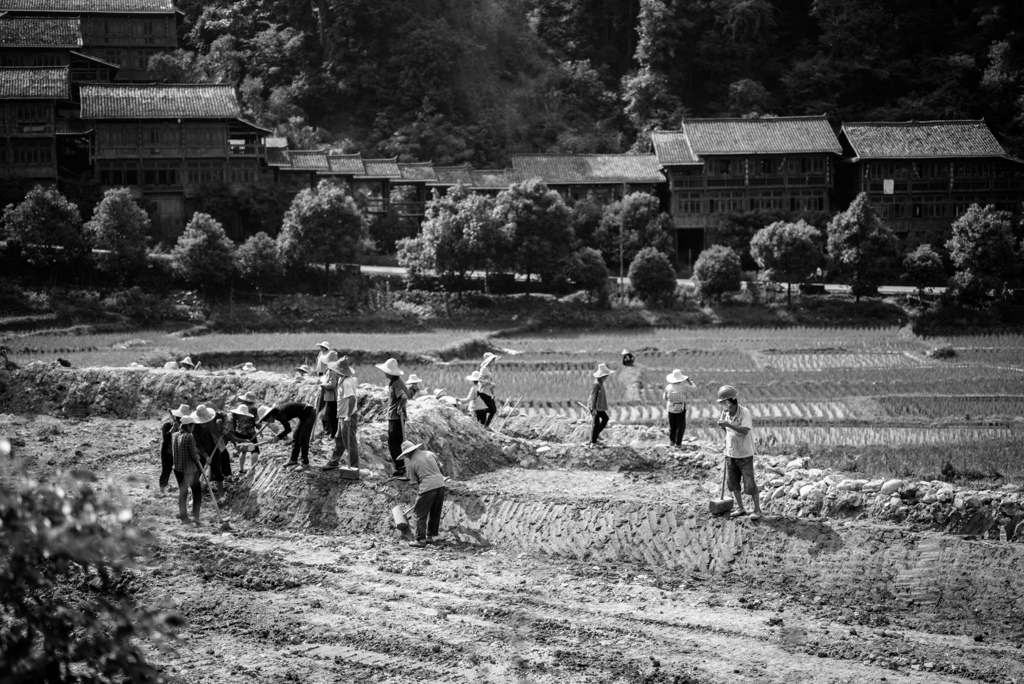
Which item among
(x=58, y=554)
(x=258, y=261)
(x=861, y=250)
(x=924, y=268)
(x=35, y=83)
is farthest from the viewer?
(x=35, y=83)

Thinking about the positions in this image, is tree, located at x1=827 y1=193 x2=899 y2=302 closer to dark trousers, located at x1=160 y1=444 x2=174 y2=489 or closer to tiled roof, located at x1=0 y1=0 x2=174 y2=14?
dark trousers, located at x1=160 y1=444 x2=174 y2=489

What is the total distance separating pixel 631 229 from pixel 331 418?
40.0 metres

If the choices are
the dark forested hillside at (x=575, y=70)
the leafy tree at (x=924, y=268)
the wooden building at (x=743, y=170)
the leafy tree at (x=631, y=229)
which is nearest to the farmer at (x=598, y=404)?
the leafy tree at (x=924, y=268)

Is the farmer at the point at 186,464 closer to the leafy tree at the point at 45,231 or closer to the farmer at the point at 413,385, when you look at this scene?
the farmer at the point at 413,385

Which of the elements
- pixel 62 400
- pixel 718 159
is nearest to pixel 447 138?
pixel 718 159

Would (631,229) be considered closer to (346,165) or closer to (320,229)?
(346,165)

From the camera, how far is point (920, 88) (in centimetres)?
7150

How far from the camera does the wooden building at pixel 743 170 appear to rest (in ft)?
→ 198

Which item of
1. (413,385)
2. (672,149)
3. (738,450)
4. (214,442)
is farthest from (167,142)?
(738,450)

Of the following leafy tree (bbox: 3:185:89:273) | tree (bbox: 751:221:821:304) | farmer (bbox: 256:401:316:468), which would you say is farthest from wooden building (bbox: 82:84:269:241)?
farmer (bbox: 256:401:316:468)

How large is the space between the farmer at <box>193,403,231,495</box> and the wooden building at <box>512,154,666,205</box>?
45354mm

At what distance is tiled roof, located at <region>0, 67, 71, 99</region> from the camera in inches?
2130

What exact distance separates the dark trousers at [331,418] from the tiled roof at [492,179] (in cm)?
4347

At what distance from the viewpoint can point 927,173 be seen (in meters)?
60.8
